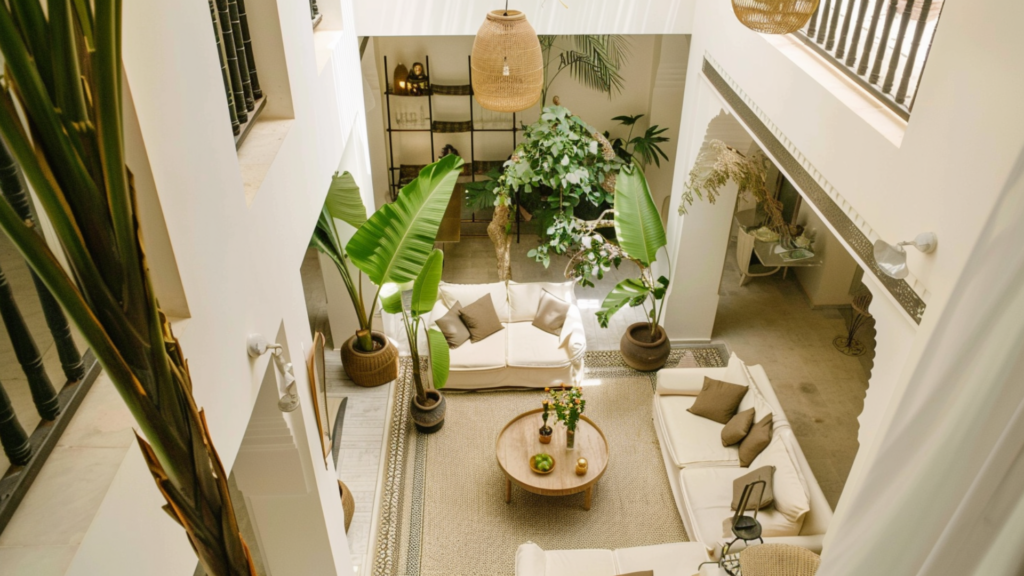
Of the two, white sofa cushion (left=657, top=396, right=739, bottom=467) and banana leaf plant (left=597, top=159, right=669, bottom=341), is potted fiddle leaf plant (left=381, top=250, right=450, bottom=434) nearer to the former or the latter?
banana leaf plant (left=597, top=159, right=669, bottom=341)

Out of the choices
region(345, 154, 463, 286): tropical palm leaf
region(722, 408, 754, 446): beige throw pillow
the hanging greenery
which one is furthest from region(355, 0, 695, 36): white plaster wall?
region(722, 408, 754, 446): beige throw pillow

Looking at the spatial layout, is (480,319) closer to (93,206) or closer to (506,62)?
(506,62)

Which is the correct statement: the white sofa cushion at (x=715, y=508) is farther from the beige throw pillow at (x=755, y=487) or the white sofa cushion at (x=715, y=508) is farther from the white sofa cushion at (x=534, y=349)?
the white sofa cushion at (x=534, y=349)

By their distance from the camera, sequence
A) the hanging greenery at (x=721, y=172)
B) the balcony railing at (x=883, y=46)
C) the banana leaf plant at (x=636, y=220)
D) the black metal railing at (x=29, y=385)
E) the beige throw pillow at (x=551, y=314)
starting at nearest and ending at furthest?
the black metal railing at (x=29, y=385) < the balcony railing at (x=883, y=46) < the hanging greenery at (x=721, y=172) < the banana leaf plant at (x=636, y=220) < the beige throw pillow at (x=551, y=314)

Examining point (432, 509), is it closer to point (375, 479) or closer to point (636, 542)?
point (375, 479)

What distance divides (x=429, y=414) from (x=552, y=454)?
1.39m

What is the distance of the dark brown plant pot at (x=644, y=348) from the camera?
8.22 meters

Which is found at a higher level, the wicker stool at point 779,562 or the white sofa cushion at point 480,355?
the wicker stool at point 779,562

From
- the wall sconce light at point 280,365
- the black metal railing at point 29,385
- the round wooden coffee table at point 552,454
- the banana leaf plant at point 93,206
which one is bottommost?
the round wooden coffee table at point 552,454

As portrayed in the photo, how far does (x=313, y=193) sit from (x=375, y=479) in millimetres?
3283

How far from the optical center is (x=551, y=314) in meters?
8.36

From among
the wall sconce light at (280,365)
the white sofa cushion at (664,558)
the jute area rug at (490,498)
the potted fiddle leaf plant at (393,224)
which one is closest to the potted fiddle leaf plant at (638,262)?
the jute area rug at (490,498)

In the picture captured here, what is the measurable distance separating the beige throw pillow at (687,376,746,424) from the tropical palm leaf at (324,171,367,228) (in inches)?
145

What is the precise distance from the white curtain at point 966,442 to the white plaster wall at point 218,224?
6.62 feet
